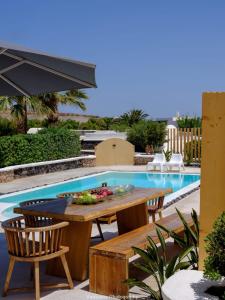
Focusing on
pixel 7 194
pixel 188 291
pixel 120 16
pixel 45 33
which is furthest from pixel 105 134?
pixel 188 291

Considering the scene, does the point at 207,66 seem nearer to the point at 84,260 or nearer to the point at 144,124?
the point at 144,124

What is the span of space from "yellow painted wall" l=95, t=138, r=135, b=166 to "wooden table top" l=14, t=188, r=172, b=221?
14.1 metres

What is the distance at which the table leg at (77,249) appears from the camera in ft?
18.6

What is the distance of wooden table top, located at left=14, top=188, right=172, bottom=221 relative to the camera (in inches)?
210

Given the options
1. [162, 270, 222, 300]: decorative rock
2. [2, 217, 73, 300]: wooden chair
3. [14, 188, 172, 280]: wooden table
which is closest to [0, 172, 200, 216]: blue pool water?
[14, 188, 172, 280]: wooden table

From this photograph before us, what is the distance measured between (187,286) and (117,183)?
1302 cm

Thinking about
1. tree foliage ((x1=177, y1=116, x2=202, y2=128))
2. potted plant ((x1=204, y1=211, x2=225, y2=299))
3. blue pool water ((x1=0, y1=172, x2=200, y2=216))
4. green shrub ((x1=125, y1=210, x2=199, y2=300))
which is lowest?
blue pool water ((x1=0, y1=172, x2=200, y2=216))

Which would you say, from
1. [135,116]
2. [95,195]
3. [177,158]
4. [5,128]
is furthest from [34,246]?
[135,116]

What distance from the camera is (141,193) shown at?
23.1 feet

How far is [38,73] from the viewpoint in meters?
5.52

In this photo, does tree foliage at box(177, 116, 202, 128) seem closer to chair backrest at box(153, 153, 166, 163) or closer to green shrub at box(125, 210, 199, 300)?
chair backrest at box(153, 153, 166, 163)

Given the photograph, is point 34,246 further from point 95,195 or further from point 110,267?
point 95,195

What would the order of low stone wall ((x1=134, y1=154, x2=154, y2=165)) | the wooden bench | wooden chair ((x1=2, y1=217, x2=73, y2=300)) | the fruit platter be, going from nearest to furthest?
wooden chair ((x1=2, y1=217, x2=73, y2=300))
the wooden bench
the fruit platter
low stone wall ((x1=134, y1=154, x2=154, y2=165))

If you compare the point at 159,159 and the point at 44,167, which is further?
the point at 159,159
